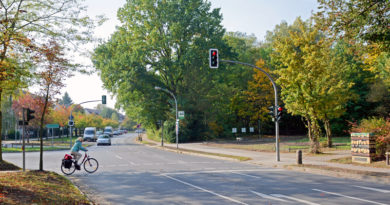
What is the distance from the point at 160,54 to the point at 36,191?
126 feet

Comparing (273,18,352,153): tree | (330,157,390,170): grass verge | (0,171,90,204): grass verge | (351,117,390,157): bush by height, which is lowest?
(330,157,390,170): grass verge

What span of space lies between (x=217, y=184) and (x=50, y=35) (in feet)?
28.2

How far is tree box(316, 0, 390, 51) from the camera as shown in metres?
13.2

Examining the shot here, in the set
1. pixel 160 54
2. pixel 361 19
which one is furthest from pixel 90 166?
pixel 160 54

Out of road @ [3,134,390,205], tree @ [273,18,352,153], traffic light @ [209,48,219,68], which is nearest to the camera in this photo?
road @ [3,134,390,205]

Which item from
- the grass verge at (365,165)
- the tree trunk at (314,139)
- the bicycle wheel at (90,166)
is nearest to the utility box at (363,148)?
the grass verge at (365,165)

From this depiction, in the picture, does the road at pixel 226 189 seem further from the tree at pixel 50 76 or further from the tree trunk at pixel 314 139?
the tree trunk at pixel 314 139

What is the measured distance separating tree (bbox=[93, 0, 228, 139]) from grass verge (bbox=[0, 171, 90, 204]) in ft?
101

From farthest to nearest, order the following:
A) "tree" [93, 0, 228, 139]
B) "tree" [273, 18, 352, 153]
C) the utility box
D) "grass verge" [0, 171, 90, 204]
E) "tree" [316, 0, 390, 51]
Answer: "tree" [93, 0, 228, 139], "tree" [273, 18, 352, 153], the utility box, "tree" [316, 0, 390, 51], "grass verge" [0, 171, 90, 204]

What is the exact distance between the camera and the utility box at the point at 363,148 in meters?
18.3

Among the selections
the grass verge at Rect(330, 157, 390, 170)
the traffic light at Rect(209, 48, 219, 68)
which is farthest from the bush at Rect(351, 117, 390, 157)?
the traffic light at Rect(209, 48, 219, 68)

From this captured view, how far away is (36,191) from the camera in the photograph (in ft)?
31.4

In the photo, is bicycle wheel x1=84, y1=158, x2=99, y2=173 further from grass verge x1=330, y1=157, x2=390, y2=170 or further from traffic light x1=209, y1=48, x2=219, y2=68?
grass verge x1=330, y1=157, x2=390, y2=170

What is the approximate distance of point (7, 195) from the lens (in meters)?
8.59
